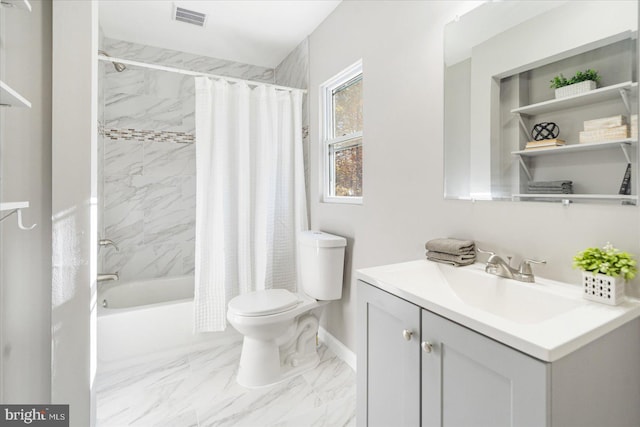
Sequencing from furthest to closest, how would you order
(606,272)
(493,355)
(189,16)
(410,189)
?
(189,16) → (410,189) → (606,272) → (493,355)

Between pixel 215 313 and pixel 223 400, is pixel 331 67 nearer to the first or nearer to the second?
pixel 215 313

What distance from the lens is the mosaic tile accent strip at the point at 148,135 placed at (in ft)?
9.43

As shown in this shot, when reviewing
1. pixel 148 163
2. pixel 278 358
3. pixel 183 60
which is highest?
pixel 183 60

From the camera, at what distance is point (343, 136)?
234 centimetres

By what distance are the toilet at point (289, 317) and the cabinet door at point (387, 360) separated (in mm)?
852

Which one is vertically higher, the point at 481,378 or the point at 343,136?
the point at 343,136

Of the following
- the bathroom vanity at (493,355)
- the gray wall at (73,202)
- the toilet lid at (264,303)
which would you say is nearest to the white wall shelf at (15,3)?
the gray wall at (73,202)

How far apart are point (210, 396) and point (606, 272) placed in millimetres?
1961

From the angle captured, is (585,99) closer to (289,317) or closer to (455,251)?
(455,251)

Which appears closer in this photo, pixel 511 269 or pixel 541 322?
pixel 541 322

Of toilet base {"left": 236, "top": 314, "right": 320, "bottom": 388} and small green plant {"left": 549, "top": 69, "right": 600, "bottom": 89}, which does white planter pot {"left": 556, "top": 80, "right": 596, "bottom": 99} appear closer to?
small green plant {"left": 549, "top": 69, "right": 600, "bottom": 89}

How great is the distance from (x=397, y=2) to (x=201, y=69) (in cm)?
217

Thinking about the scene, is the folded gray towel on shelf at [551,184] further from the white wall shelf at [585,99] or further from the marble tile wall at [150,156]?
the marble tile wall at [150,156]

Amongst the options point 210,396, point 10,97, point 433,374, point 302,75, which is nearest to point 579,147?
point 433,374
